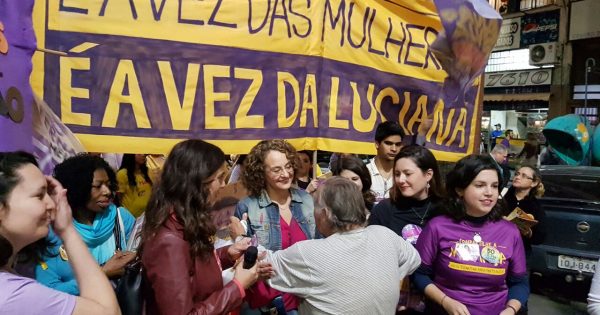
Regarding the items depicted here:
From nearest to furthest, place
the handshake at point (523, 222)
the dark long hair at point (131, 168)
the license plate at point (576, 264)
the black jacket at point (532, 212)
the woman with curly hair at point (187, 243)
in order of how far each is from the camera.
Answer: the woman with curly hair at point (187, 243)
the handshake at point (523, 222)
the black jacket at point (532, 212)
the dark long hair at point (131, 168)
the license plate at point (576, 264)

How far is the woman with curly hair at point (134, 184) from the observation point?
14.8ft

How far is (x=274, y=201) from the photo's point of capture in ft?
10.3

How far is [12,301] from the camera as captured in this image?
1.37 meters

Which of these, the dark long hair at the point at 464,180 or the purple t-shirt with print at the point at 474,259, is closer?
the purple t-shirt with print at the point at 474,259

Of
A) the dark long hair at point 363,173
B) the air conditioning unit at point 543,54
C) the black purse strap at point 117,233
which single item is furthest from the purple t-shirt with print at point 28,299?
the air conditioning unit at point 543,54

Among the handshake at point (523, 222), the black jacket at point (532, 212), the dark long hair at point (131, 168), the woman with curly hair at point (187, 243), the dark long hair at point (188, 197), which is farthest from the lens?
the dark long hair at point (131, 168)

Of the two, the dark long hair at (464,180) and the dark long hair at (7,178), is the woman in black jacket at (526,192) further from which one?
the dark long hair at (7,178)

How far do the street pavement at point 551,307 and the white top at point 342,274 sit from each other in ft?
13.1

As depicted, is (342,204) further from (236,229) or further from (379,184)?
(379,184)

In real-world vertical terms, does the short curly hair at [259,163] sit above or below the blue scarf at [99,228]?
above

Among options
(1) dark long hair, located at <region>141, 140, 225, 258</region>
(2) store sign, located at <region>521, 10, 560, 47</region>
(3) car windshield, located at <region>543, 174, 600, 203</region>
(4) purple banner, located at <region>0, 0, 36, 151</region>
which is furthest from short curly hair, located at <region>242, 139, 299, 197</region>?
(2) store sign, located at <region>521, 10, 560, 47</region>

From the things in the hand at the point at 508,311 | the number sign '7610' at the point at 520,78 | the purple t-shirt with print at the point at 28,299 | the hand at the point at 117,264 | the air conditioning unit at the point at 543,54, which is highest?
the air conditioning unit at the point at 543,54

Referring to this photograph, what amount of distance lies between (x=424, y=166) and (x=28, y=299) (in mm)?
2371

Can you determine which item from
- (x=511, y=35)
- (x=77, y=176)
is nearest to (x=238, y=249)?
(x=77, y=176)
